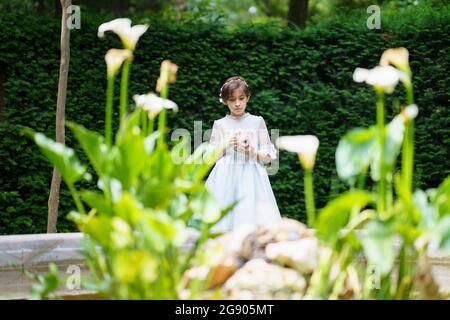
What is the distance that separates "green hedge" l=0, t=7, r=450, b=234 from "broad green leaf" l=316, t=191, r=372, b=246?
433 cm

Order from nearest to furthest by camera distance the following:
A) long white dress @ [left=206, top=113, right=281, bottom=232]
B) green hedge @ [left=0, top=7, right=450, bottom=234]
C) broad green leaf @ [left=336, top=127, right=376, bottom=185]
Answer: broad green leaf @ [left=336, top=127, right=376, bottom=185]
long white dress @ [left=206, top=113, right=281, bottom=232]
green hedge @ [left=0, top=7, right=450, bottom=234]

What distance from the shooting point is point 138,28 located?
3.06 meters

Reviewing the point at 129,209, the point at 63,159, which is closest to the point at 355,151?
the point at 129,209

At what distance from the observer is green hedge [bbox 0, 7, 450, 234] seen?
6.92 m

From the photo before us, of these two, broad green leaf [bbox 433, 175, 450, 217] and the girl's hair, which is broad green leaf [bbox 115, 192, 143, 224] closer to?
broad green leaf [bbox 433, 175, 450, 217]

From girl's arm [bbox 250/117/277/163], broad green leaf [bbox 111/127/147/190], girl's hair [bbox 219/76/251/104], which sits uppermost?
girl's hair [bbox 219/76/251/104]

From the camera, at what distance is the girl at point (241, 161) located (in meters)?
5.52

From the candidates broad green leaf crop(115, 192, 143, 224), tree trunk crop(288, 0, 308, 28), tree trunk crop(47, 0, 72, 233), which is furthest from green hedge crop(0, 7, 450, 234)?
broad green leaf crop(115, 192, 143, 224)

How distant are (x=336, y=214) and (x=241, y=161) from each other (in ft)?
10.0

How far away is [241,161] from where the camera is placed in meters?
5.69

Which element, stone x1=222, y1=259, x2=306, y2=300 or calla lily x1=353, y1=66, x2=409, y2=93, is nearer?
calla lily x1=353, y1=66, x2=409, y2=93

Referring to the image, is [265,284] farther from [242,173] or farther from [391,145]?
[242,173]
